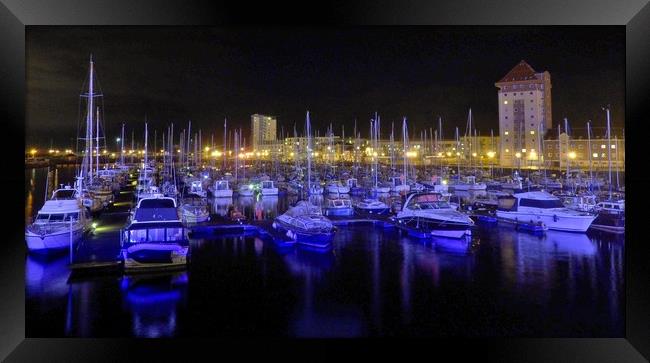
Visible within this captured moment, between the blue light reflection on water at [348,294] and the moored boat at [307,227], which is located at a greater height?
the moored boat at [307,227]

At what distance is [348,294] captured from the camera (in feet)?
19.8

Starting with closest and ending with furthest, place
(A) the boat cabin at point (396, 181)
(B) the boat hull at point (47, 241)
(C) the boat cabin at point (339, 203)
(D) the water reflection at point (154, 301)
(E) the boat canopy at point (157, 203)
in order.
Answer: (D) the water reflection at point (154, 301), (B) the boat hull at point (47, 241), (E) the boat canopy at point (157, 203), (C) the boat cabin at point (339, 203), (A) the boat cabin at point (396, 181)

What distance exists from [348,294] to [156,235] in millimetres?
3089

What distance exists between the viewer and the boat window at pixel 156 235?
22.1 feet

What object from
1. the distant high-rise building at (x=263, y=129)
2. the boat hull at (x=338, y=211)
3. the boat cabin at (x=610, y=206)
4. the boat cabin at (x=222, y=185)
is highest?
the distant high-rise building at (x=263, y=129)

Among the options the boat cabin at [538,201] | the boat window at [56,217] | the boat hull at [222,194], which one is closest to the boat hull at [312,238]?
the boat window at [56,217]

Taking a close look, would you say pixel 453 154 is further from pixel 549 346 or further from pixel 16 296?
pixel 16 296

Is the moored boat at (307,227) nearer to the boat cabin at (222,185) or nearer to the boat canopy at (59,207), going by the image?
the boat canopy at (59,207)

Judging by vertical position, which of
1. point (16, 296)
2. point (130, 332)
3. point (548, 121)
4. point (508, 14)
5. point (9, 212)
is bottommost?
point (130, 332)

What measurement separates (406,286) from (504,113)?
12.7 metres

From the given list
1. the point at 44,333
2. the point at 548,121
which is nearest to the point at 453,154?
the point at 548,121

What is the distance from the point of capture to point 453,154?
24312 mm

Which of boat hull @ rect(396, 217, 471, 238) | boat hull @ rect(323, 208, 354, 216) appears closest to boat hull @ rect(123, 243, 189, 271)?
boat hull @ rect(396, 217, 471, 238)

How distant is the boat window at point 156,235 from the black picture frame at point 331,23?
2508mm
